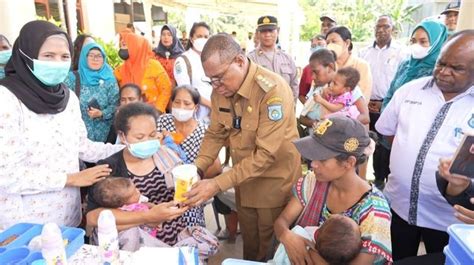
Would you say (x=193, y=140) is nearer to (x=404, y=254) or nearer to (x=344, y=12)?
(x=404, y=254)

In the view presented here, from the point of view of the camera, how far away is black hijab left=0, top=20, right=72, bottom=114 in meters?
1.70

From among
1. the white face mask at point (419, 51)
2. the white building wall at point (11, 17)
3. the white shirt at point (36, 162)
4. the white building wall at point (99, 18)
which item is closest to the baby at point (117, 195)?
the white shirt at point (36, 162)

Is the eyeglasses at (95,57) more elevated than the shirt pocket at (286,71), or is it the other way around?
the eyeglasses at (95,57)

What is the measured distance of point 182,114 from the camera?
293 cm

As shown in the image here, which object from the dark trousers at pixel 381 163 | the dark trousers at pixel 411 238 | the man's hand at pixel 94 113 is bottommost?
the dark trousers at pixel 381 163

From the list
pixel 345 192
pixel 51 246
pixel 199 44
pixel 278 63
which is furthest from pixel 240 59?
pixel 278 63

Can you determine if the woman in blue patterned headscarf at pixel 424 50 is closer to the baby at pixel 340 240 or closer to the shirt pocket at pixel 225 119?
the shirt pocket at pixel 225 119

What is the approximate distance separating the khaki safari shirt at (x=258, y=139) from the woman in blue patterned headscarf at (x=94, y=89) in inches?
60.7

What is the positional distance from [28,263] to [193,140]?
165cm

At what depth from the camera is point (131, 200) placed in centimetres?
189

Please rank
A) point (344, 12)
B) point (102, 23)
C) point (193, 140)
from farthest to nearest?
point (344, 12)
point (102, 23)
point (193, 140)

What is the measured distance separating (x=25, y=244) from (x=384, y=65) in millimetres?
4211

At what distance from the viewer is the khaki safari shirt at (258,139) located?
2.01m

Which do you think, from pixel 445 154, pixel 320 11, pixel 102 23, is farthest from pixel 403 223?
pixel 320 11
